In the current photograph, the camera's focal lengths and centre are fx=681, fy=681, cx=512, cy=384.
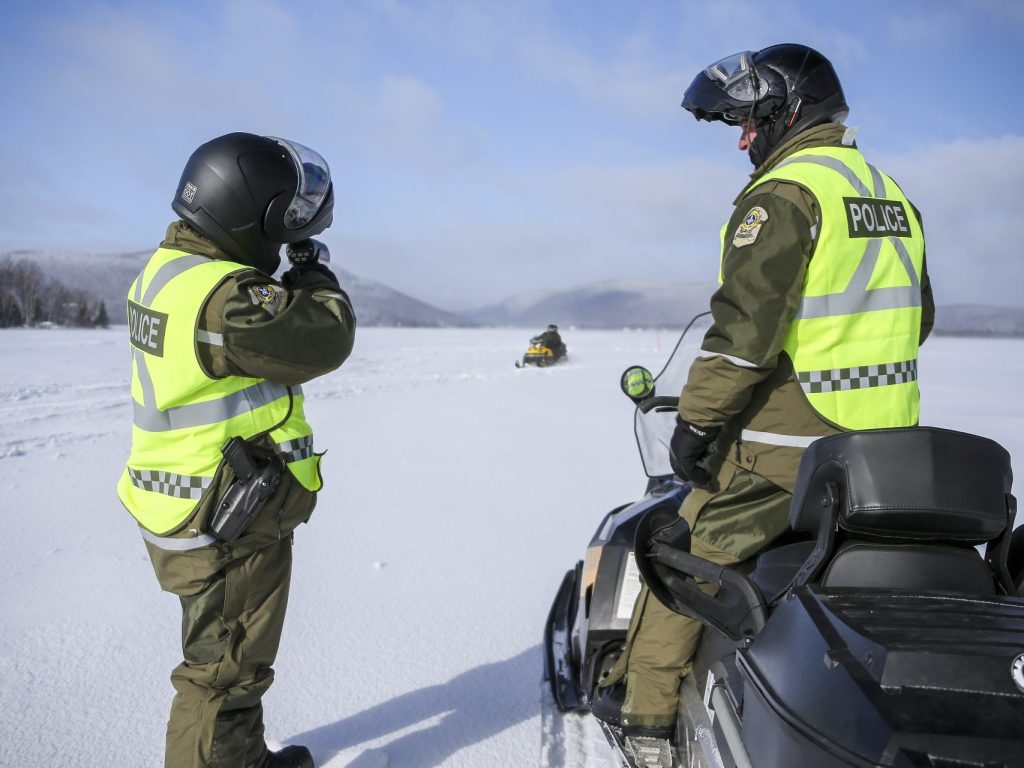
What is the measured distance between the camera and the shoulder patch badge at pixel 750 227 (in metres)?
1.68

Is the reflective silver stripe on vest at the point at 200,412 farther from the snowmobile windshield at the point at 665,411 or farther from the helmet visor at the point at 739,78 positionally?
the helmet visor at the point at 739,78

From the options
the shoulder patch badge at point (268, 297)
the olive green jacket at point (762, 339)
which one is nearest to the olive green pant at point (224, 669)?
the shoulder patch badge at point (268, 297)

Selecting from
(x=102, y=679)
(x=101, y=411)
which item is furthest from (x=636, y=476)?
(x=101, y=411)

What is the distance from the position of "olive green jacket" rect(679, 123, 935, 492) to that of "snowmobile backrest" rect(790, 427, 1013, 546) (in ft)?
1.47

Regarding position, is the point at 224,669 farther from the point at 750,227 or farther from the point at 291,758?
the point at 750,227

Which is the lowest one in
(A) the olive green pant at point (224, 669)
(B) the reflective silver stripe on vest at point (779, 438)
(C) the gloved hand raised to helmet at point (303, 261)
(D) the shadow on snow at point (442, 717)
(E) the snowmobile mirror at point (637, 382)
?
(D) the shadow on snow at point (442, 717)

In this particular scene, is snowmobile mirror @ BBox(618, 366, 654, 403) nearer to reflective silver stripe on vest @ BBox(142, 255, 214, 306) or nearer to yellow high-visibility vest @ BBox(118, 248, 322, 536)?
yellow high-visibility vest @ BBox(118, 248, 322, 536)

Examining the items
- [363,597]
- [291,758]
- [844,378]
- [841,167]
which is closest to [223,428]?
[291,758]

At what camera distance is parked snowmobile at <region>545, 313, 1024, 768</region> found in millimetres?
903

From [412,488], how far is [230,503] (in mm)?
3605

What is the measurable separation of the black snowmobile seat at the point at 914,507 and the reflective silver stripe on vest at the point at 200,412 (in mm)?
1385

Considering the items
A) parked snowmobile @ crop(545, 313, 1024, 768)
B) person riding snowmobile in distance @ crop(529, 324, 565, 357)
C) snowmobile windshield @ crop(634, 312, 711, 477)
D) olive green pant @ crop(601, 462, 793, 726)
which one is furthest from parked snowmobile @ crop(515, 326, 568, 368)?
→ parked snowmobile @ crop(545, 313, 1024, 768)

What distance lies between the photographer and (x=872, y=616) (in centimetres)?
109

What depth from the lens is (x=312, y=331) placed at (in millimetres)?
1745
